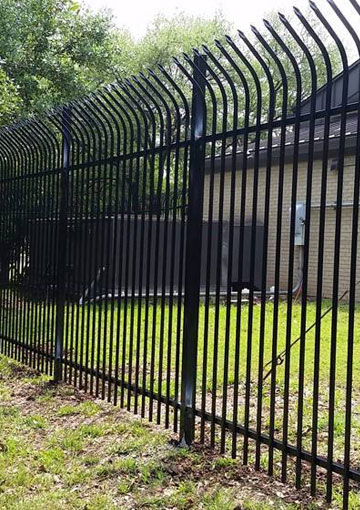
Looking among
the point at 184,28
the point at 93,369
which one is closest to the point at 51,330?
the point at 93,369

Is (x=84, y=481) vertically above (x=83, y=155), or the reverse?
(x=83, y=155)

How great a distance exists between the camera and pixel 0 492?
270cm

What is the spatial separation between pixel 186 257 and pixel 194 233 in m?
0.18

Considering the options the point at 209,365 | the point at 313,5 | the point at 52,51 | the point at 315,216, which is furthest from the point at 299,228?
the point at 313,5

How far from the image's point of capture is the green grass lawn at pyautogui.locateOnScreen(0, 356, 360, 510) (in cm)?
260

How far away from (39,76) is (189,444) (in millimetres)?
9108

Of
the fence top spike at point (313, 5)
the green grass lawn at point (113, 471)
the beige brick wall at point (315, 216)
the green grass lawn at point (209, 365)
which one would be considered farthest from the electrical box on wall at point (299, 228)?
the fence top spike at point (313, 5)

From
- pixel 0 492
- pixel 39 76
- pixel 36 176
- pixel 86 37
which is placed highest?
pixel 86 37

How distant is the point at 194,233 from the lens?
335 centimetres

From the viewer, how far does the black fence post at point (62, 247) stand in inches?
184

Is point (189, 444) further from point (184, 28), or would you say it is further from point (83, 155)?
point (184, 28)

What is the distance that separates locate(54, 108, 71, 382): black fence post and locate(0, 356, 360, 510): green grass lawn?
2.41ft

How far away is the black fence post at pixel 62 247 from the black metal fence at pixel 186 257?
0.01 m

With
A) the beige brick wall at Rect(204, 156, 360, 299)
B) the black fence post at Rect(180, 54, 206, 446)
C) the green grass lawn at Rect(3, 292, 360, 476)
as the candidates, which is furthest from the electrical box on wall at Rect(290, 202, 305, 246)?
the black fence post at Rect(180, 54, 206, 446)
